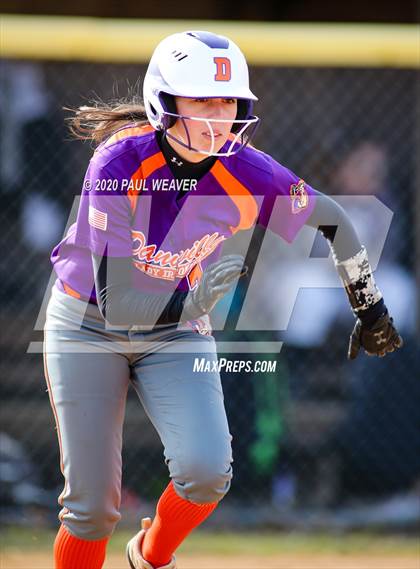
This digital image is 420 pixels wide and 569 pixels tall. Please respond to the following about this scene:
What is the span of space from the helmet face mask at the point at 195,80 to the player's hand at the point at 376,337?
693 mm

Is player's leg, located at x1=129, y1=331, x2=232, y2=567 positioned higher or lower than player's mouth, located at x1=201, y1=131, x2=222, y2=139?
lower

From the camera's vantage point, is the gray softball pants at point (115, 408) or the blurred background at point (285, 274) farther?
the blurred background at point (285, 274)

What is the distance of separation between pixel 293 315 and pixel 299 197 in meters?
1.76

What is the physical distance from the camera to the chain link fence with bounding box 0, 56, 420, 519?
15.5 feet

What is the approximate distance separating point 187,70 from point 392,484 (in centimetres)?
277

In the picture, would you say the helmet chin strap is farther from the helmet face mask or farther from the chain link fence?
the chain link fence

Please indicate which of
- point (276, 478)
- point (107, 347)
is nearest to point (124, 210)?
point (107, 347)

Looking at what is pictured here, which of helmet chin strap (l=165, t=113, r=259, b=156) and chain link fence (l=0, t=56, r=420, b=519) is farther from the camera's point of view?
chain link fence (l=0, t=56, r=420, b=519)

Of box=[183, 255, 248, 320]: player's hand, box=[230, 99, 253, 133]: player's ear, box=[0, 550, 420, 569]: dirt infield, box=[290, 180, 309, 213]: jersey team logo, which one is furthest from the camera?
box=[0, 550, 420, 569]: dirt infield
